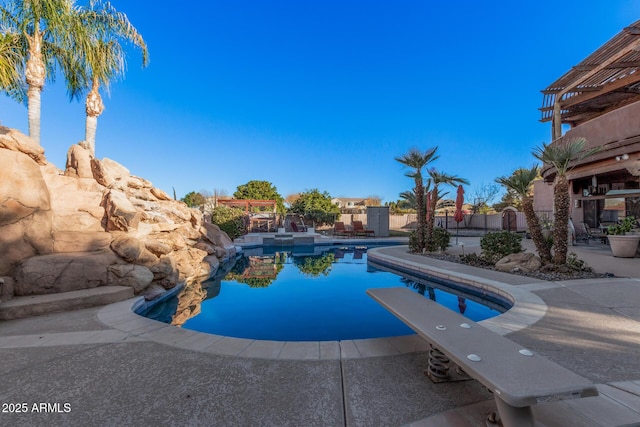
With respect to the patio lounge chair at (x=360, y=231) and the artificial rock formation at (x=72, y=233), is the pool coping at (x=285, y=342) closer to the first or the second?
the artificial rock formation at (x=72, y=233)

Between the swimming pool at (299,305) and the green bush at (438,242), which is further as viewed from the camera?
the green bush at (438,242)

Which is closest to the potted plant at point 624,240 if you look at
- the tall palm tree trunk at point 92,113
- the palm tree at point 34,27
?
the tall palm tree trunk at point 92,113

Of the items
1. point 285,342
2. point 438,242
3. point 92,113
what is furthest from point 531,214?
point 92,113

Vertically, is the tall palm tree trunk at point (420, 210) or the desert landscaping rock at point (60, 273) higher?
the tall palm tree trunk at point (420, 210)

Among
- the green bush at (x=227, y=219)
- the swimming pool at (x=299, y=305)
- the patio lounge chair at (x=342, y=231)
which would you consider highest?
the green bush at (x=227, y=219)

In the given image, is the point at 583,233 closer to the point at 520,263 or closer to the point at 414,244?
the point at 414,244

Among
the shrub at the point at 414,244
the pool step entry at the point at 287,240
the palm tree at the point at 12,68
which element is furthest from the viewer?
the pool step entry at the point at 287,240

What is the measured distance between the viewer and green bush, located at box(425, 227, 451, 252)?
34.7 ft

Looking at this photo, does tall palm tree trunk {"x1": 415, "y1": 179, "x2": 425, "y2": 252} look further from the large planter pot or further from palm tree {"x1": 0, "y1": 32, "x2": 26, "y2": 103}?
palm tree {"x1": 0, "y1": 32, "x2": 26, "y2": 103}

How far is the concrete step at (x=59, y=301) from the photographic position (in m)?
4.01

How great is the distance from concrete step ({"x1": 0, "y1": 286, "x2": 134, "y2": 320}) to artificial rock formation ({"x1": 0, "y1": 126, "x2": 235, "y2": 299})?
0.92ft

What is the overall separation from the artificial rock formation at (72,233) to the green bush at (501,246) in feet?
26.5

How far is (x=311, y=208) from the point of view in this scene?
78.3ft

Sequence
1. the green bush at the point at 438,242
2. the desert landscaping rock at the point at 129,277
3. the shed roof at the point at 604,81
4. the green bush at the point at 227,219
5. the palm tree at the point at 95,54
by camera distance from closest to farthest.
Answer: the desert landscaping rock at the point at 129,277, the palm tree at the point at 95,54, the shed roof at the point at 604,81, the green bush at the point at 438,242, the green bush at the point at 227,219
